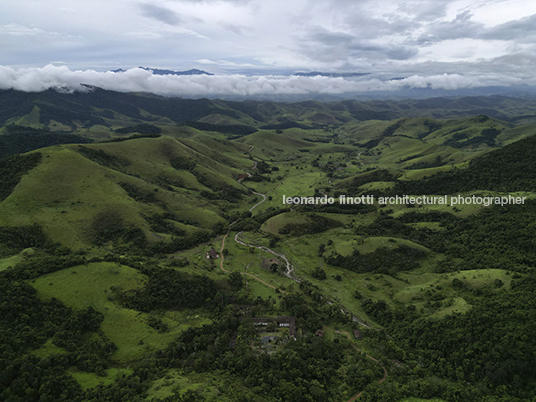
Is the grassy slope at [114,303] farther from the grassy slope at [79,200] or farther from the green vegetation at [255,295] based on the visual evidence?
the grassy slope at [79,200]

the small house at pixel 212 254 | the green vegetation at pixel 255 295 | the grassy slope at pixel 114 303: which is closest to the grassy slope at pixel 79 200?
the green vegetation at pixel 255 295

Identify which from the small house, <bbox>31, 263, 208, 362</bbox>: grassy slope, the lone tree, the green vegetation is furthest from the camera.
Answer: the small house

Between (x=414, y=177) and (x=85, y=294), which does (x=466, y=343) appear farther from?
(x=414, y=177)

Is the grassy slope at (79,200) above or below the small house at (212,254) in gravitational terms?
above

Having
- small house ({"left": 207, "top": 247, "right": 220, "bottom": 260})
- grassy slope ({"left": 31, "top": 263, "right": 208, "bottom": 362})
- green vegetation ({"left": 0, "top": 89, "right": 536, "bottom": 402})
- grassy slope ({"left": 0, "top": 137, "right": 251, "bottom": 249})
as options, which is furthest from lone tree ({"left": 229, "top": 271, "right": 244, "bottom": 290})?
grassy slope ({"left": 0, "top": 137, "right": 251, "bottom": 249})

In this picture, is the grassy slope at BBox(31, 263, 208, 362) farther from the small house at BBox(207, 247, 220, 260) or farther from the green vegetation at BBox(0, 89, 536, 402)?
the small house at BBox(207, 247, 220, 260)

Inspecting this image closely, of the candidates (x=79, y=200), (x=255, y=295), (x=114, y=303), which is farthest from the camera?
(x=79, y=200)

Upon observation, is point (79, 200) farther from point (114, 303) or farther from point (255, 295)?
point (255, 295)

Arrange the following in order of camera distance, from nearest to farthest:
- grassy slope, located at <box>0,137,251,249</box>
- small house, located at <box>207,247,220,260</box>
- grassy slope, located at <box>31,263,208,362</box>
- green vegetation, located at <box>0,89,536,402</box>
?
green vegetation, located at <box>0,89,536,402</box>, grassy slope, located at <box>31,263,208,362</box>, grassy slope, located at <box>0,137,251,249</box>, small house, located at <box>207,247,220,260</box>

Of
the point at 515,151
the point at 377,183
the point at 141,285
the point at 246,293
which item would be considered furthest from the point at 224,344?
the point at 515,151

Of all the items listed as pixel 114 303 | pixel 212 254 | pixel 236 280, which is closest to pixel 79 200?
pixel 212 254

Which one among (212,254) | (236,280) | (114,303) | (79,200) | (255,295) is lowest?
(255,295)
